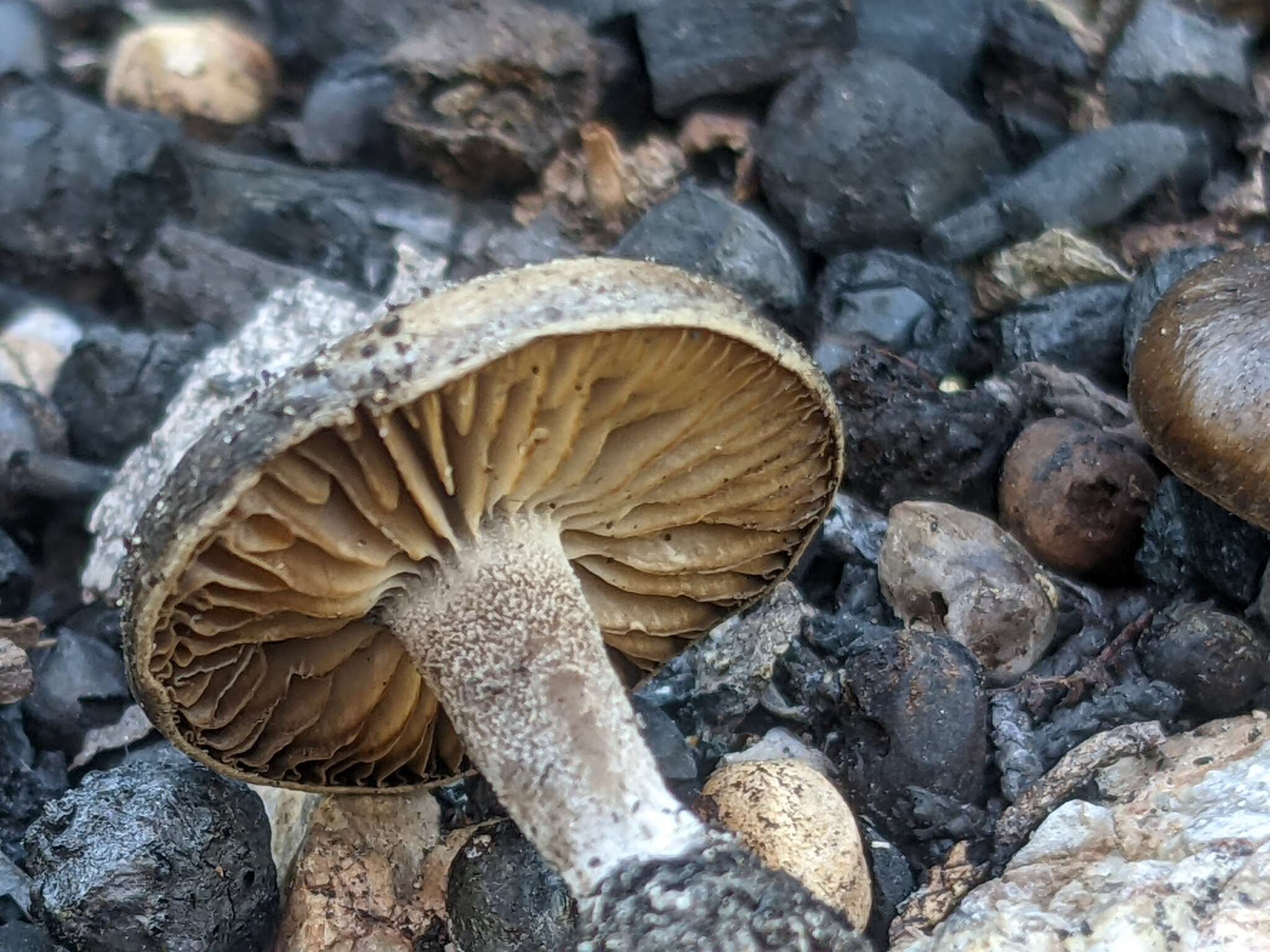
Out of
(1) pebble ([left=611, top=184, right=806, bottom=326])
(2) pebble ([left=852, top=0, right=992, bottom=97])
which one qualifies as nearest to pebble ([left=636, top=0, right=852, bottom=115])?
(2) pebble ([left=852, top=0, right=992, bottom=97])

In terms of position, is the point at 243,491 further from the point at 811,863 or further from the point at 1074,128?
the point at 1074,128

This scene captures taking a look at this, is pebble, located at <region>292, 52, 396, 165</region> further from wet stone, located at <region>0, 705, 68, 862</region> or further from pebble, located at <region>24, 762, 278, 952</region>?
pebble, located at <region>24, 762, 278, 952</region>

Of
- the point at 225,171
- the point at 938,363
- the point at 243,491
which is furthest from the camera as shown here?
the point at 225,171

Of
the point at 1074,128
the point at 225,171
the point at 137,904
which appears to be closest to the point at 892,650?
the point at 137,904

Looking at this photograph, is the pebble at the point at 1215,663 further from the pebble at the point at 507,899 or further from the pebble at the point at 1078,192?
the pebble at the point at 1078,192

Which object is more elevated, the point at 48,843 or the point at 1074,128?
the point at 1074,128
